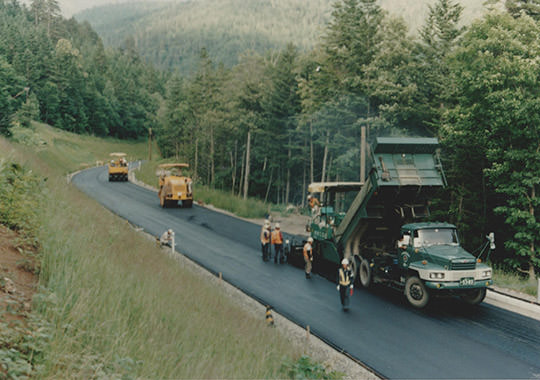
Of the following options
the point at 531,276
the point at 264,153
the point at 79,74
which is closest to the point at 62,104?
the point at 79,74

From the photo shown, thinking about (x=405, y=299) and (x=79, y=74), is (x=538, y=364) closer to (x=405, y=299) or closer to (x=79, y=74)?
(x=405, y=299)

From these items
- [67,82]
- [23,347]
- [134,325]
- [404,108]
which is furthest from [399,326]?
[67,82]

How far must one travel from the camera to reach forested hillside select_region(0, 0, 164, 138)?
9038cm

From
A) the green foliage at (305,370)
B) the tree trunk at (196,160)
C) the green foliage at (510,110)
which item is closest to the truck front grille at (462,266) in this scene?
the green foliage at (305,370)

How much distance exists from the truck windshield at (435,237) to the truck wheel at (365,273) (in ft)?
7.15

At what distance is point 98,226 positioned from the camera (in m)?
11.3

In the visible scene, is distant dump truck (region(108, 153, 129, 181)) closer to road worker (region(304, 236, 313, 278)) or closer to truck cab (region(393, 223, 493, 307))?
road worker (region(304, 236, 313, 278))

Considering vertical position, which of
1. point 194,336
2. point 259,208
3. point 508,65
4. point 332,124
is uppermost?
point 508,65

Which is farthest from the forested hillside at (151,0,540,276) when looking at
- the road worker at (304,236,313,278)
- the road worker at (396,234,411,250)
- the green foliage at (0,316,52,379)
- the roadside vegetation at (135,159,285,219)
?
the green foliage at (0,316,52,379)

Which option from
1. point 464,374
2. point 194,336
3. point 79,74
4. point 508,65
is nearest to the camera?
point 194,336

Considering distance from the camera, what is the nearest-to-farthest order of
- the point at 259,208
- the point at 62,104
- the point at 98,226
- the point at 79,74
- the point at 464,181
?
1. the point at 98,226
2. the point at 464,181
3. the point at 259,208
4. the point at 62,104
5. the point at 79,74

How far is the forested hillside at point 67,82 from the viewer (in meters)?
90.4

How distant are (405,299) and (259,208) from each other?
1958cm

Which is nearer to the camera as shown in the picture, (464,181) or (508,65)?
(508,65)
